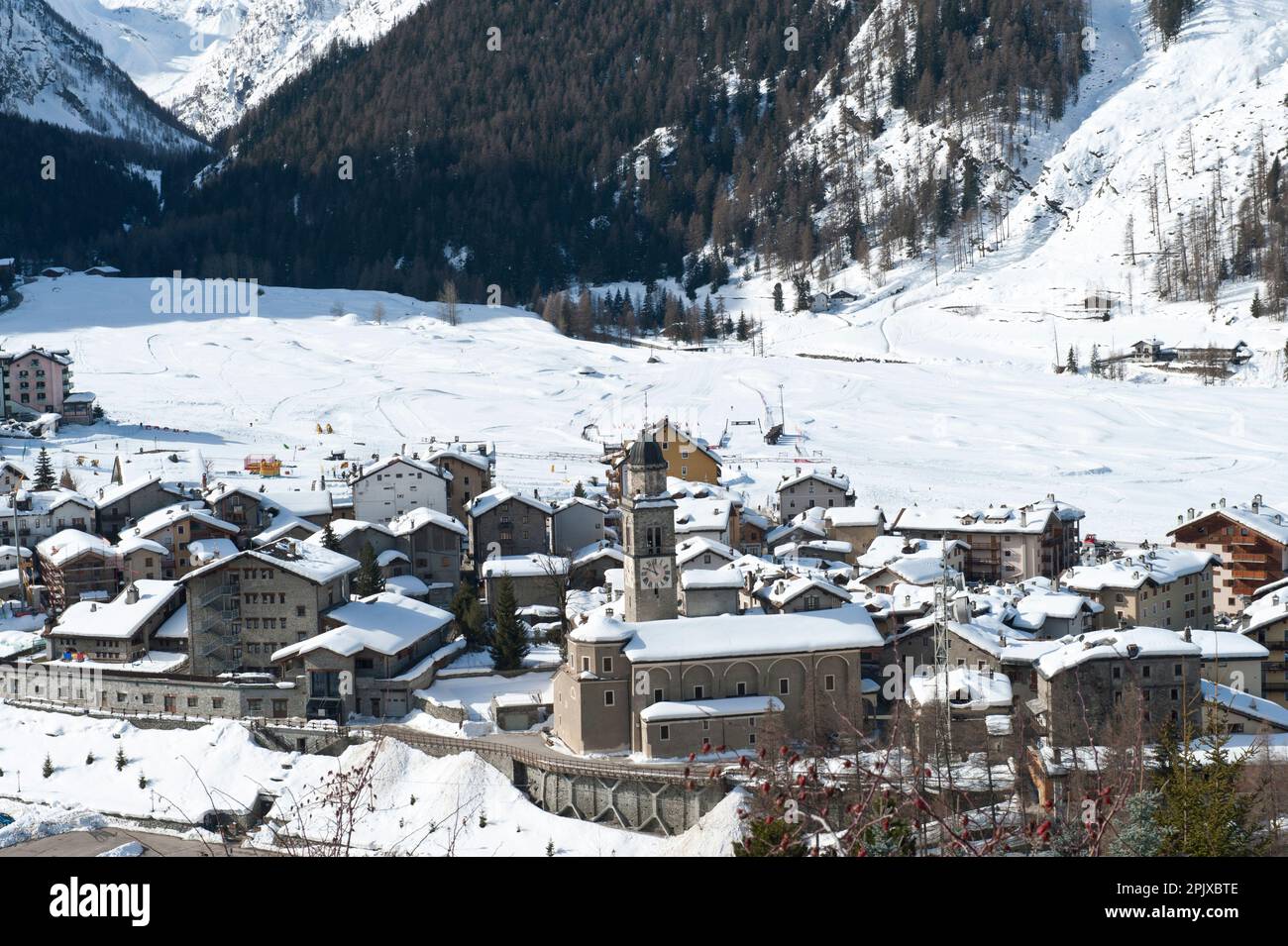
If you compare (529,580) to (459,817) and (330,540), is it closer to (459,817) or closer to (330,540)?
(330,540)

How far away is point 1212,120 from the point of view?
125m

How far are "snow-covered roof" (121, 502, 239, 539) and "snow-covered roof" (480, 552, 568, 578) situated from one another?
8.32m

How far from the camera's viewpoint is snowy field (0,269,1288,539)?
199 ft

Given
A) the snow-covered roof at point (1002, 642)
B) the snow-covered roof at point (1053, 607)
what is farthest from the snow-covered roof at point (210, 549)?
the snow-covered roof at point (1053, 607)

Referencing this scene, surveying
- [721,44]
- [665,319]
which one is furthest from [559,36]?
[665,319]

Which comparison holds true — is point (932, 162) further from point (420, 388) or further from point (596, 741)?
point (596, 741)

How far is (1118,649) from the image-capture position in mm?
30406

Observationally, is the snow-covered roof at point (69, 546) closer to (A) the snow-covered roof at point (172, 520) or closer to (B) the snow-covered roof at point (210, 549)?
(A) the snow-covered roof at point (172, 520)

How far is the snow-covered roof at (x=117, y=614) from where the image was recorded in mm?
37344

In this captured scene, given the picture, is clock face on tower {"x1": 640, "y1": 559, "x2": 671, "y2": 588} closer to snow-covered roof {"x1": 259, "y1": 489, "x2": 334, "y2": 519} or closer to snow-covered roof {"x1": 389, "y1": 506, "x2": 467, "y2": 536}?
snow-covered roof {"x1": 389, "y1": 506, "x2": 467, "y2": 536}

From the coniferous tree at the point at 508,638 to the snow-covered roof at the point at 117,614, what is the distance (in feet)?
30.1

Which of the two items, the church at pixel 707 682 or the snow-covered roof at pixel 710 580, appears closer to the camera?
the church at pixel 707 682

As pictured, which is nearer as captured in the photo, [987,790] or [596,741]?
[987,790]
